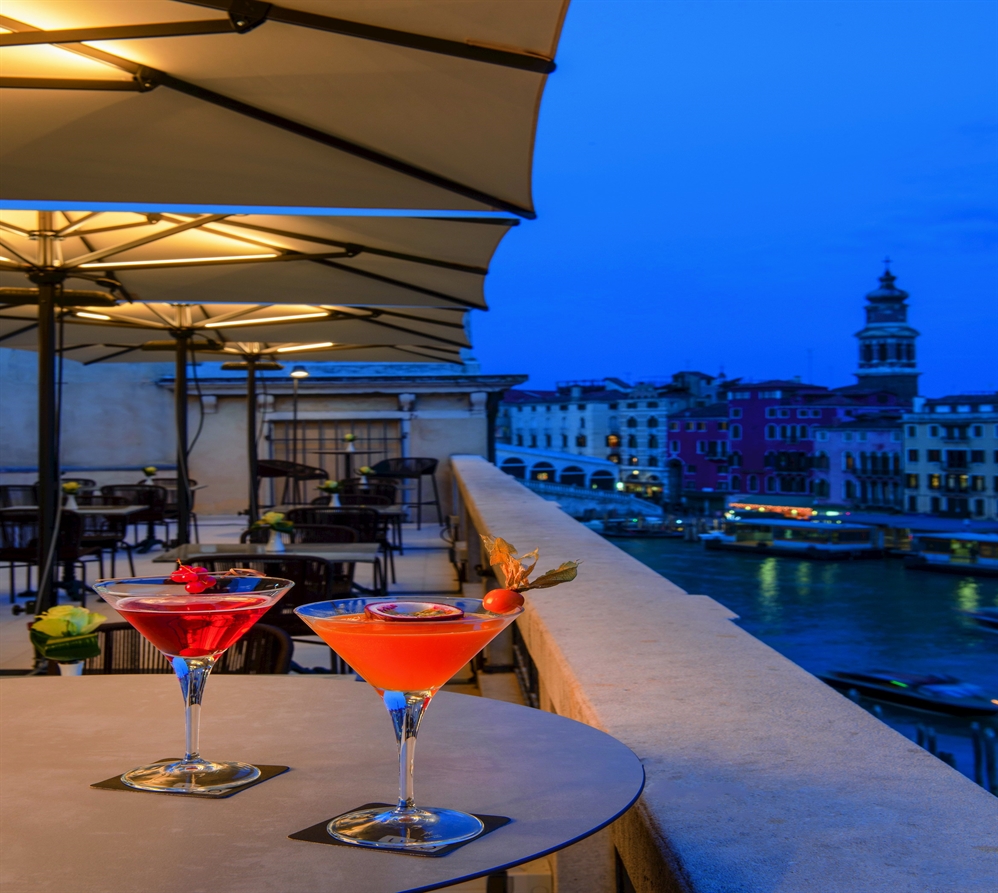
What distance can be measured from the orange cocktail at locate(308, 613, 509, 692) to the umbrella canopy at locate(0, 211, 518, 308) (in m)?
2.38

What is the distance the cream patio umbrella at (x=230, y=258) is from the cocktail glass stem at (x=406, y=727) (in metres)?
2.48

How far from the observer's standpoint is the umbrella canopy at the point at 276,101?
177 cm

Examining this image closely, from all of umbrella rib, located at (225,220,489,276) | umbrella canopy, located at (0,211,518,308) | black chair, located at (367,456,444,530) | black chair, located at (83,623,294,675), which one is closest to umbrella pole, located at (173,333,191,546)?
umbrella canopy, located at (0,211,518,308)

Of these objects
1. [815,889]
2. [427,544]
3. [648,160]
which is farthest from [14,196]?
[648,160]

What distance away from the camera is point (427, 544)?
32.0 feet

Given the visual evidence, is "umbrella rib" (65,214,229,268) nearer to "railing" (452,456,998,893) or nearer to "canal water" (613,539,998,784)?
"railing" (452,456,998,893)

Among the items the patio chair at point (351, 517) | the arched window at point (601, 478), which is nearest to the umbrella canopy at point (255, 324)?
the patio chair at point (351, 517)

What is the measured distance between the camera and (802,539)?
10898 mm

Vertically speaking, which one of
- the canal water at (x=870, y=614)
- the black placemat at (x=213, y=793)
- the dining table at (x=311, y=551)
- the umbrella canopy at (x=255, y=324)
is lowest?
the canal water at (x=870, y=614)

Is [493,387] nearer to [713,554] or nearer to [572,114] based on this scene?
[713,554]

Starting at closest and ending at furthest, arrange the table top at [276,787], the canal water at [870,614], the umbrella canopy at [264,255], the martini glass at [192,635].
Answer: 1. the table top at [276,787]
2. the martini glass at [192,635]
3. the umbrella canopy at [264,255]
4. the canal water at [870,614]

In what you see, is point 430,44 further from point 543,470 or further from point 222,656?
point 543,470

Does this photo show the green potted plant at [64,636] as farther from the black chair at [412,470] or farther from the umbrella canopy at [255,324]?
the black chair at [412,470]

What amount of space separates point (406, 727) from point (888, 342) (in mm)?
59186
